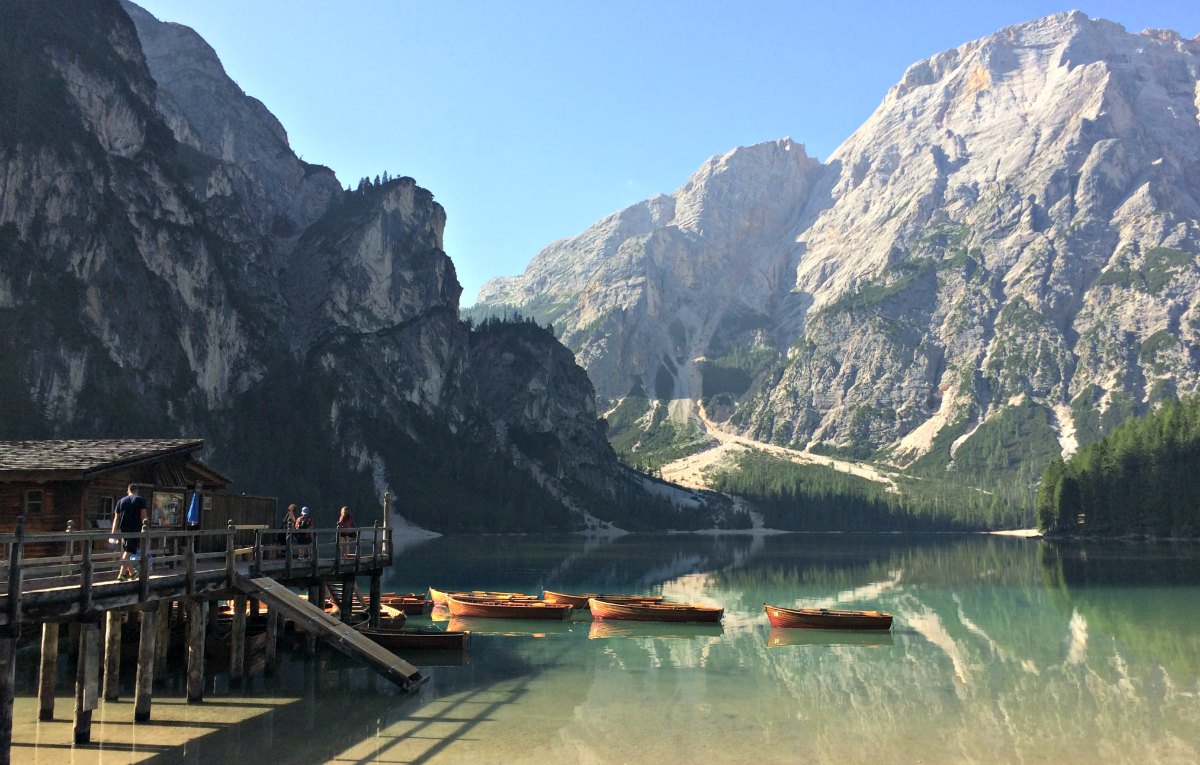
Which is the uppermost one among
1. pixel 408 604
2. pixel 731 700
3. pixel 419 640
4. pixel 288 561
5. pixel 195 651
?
pixel 288 561

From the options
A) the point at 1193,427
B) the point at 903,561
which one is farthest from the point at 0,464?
the point at 1193,427

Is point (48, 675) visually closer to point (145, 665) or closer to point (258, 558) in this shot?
point (145, 665)

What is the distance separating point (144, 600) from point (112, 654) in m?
6.06

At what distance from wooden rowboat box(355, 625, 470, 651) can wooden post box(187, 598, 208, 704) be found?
10706mm

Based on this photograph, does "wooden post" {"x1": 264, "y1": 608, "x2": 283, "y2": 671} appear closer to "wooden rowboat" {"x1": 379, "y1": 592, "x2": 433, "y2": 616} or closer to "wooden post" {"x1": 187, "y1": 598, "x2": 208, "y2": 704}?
"wooden post" {"x1": 187, "y1": 598, "x2": 208, "y2": 704}

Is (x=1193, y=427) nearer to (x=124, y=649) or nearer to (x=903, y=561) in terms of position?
(x=903, y=561)

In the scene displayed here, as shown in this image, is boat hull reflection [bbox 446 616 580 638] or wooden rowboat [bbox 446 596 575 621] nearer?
boat hull reflection [bbox 446 616 580 638]

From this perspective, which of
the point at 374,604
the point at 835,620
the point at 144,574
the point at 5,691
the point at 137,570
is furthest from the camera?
the point at 835,620

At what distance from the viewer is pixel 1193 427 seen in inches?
6427

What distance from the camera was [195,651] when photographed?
31.5 meters

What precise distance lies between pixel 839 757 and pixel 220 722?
64.3 feet

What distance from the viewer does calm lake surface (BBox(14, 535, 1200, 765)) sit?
89.2ft

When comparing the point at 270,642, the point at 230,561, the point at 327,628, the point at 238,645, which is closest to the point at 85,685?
the point at 230,561

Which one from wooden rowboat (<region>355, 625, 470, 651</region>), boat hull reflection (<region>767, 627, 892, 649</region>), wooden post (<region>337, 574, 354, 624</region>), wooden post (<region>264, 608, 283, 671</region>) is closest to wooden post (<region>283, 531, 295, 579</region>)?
wooden post (<region>264, 608, 283, 671</region>)
